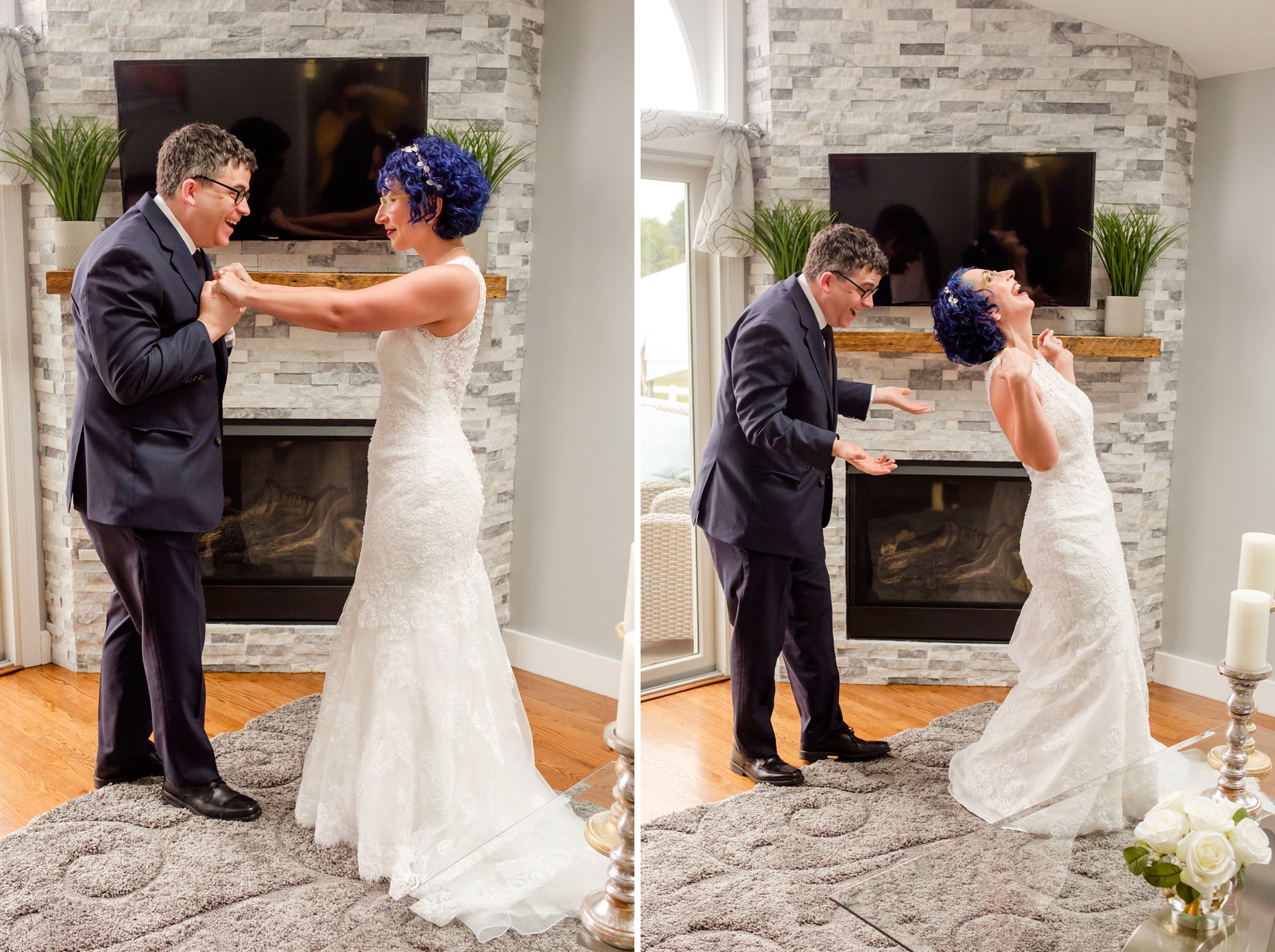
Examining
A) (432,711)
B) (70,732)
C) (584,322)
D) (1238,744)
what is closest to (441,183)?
(584,322)

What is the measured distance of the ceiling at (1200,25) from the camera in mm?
1299

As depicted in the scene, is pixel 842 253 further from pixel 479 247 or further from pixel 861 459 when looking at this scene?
pixel 479 247

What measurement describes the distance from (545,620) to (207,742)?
525mm

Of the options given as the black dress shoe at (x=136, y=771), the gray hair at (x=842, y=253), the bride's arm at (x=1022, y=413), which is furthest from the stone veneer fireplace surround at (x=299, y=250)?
the bride's arm at (x=1022, y=413)

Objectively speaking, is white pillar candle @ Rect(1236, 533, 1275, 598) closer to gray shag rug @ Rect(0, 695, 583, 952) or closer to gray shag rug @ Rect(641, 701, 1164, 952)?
gray shag rug @ Rect(641, 701, 1164, 952)

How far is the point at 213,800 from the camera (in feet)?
4.32

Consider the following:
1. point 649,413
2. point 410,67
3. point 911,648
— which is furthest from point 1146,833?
point 410,67

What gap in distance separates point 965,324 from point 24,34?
1282 mm

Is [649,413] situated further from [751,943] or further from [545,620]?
[751,943]

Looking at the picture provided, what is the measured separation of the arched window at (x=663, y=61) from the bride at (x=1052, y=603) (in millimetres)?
549

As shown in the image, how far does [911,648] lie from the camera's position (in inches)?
56.3

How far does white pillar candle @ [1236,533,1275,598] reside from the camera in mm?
1360

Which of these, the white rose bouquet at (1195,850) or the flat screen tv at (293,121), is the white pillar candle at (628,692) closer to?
the flat screen tv at (293,121)

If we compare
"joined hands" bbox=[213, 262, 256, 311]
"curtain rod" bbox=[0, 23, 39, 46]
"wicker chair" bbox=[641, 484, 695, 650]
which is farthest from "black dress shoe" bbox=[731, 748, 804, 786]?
"curtain rod" bbox=[0, 23, 39, 46]
